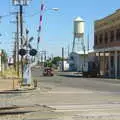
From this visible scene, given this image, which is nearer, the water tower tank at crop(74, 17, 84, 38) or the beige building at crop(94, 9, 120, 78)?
the beige building at crop(94, 9, 120, 78)

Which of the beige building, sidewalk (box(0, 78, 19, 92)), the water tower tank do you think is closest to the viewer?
sidewalk (box(0, 78, 19, 92))

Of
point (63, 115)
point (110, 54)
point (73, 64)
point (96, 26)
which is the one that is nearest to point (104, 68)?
point (110, 54)

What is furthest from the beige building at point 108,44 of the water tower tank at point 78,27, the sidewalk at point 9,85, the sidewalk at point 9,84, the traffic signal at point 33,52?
the traffic signal at point 33,52

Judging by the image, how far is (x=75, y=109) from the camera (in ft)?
77.2

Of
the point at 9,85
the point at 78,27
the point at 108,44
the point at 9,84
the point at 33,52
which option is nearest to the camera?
the point at 33,52

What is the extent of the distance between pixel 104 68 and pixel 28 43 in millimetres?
49356

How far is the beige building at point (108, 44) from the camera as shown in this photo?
88.2 m

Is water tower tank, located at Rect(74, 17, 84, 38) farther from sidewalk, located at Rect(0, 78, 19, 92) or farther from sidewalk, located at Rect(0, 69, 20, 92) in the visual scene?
sidewalk, located at Rect(0, 78, 19, 92)

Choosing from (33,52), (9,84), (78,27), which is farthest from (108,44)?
(33,52)

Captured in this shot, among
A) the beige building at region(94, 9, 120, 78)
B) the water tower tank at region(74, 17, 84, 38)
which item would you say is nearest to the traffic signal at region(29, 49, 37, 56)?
the beige building at region(94, 9, 120, 78)

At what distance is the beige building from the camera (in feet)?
289

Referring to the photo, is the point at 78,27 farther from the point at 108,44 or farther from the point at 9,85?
the point at 9,85

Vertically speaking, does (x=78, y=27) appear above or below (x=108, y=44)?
above

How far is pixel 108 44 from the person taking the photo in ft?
307
